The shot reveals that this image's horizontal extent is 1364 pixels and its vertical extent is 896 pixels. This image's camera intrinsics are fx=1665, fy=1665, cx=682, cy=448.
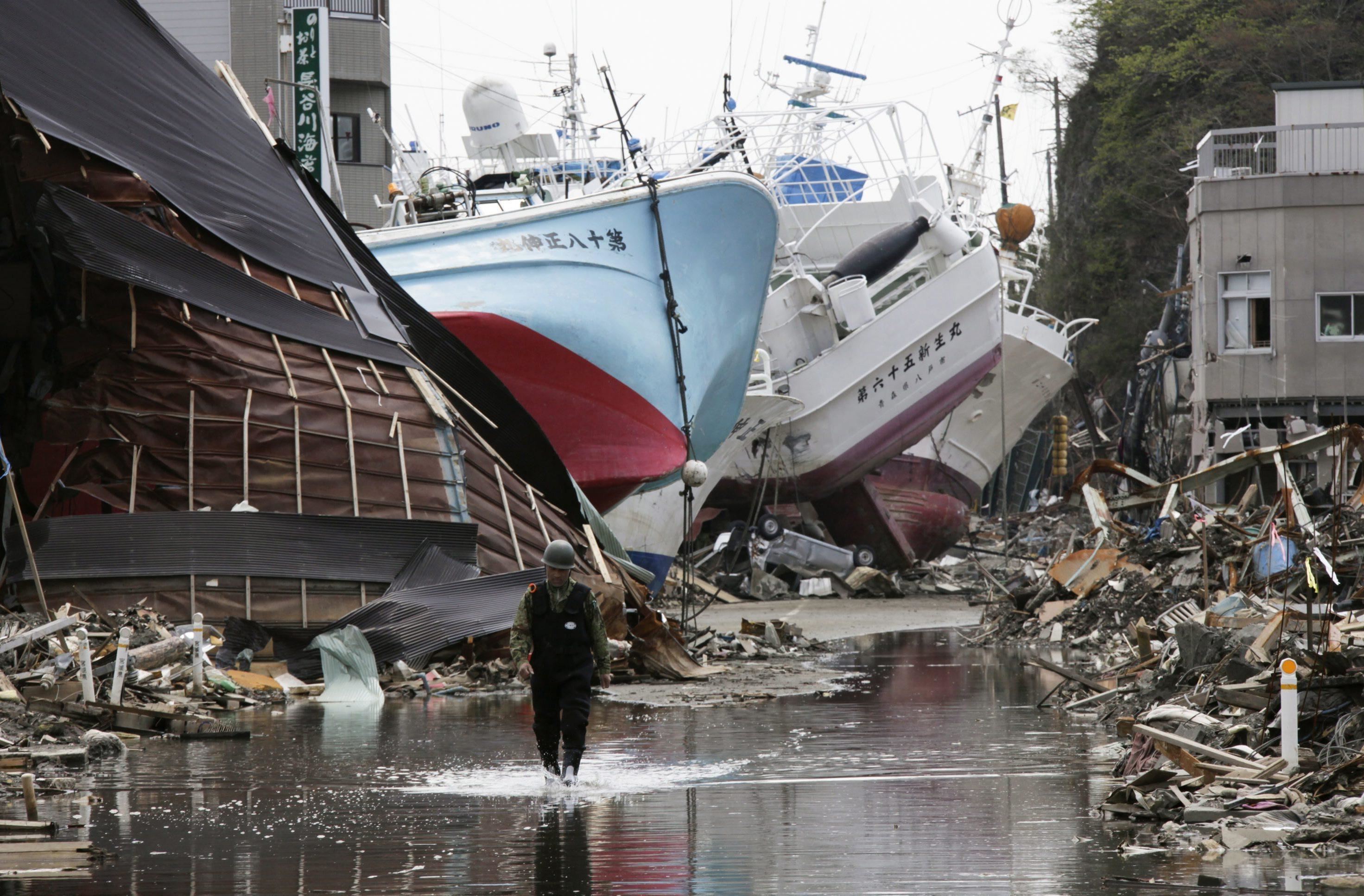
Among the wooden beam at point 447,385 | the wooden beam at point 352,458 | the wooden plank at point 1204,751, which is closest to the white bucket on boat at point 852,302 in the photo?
the wooden beam at point 447,385

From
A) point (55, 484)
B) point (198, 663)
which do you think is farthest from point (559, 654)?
point (55, 484)

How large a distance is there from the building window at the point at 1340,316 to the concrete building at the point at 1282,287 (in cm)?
2

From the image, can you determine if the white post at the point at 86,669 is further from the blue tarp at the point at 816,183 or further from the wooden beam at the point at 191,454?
the blue tarp at the point at 816,183

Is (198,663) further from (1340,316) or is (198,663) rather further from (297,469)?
(1340,316)

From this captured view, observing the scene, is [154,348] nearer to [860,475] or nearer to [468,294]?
[468,294]

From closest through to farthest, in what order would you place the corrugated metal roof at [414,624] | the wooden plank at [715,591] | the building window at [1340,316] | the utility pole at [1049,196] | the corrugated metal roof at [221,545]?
1. the corrugated metal roof at [414,624]
2. the corrugated metal roof at [221,545]
3. the wooden plank at [715,591]
4. the building window at [1340,316]
5. the utility pole at [1049,196]

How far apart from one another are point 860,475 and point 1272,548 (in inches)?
811

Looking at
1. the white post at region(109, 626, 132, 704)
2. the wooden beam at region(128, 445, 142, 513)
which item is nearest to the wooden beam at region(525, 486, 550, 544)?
the wooden beam at region(128, 445, 142, 513)

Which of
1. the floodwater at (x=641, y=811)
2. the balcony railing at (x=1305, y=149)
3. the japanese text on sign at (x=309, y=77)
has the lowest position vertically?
the floodwater at (x=641, y=811)

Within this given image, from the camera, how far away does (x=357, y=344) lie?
57.7 ft

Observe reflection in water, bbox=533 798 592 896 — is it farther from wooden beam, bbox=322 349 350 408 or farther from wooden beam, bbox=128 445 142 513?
wooden beam, bbox=322 349 350 408

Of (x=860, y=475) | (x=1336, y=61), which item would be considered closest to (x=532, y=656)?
(x=860, y=475)

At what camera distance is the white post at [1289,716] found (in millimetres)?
7188

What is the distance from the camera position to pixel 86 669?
1080 cm
